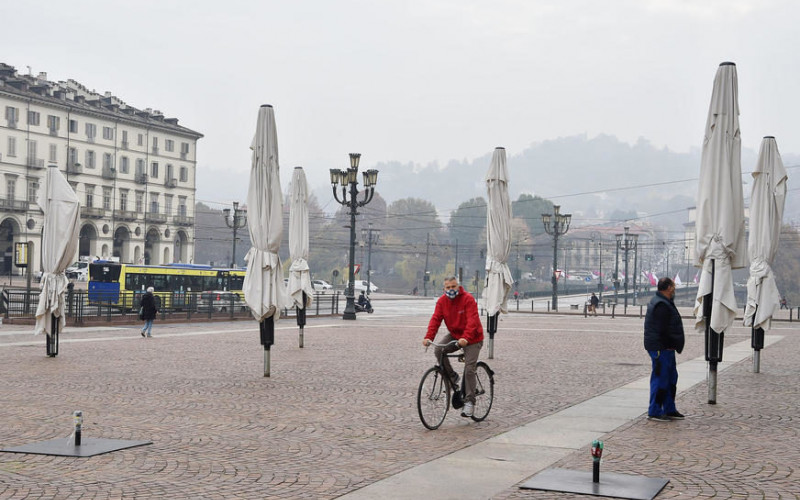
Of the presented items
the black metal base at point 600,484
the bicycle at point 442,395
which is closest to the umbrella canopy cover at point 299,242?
the bicycle at point 442,395

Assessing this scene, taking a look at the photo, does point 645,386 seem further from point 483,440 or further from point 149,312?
point 149,312

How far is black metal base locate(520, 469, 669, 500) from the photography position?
24.0ft

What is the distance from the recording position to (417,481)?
7.71 metres

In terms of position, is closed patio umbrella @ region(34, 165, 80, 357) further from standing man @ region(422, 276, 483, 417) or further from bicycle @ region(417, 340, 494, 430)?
bicycle @ region(417, 340, 494, 430)

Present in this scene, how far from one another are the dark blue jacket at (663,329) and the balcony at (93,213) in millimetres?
82853

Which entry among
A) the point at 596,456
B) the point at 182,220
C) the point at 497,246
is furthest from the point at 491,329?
the point at 182,220

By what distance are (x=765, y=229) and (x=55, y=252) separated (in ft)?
47.4

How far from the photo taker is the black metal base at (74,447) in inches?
335

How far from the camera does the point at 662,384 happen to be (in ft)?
37.1

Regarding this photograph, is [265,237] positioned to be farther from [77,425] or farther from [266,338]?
[77,425]

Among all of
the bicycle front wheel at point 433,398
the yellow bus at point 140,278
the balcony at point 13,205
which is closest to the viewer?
the bicycle front wheel at point 433,398

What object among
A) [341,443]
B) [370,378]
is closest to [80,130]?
[370,378]

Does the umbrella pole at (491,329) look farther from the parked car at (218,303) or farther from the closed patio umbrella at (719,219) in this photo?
the parked car at (218,303)

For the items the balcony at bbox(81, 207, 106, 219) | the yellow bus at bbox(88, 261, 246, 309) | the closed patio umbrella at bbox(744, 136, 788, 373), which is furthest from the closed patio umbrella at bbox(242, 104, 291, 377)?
the balcony at bbox(81, 207, 106, 219)
